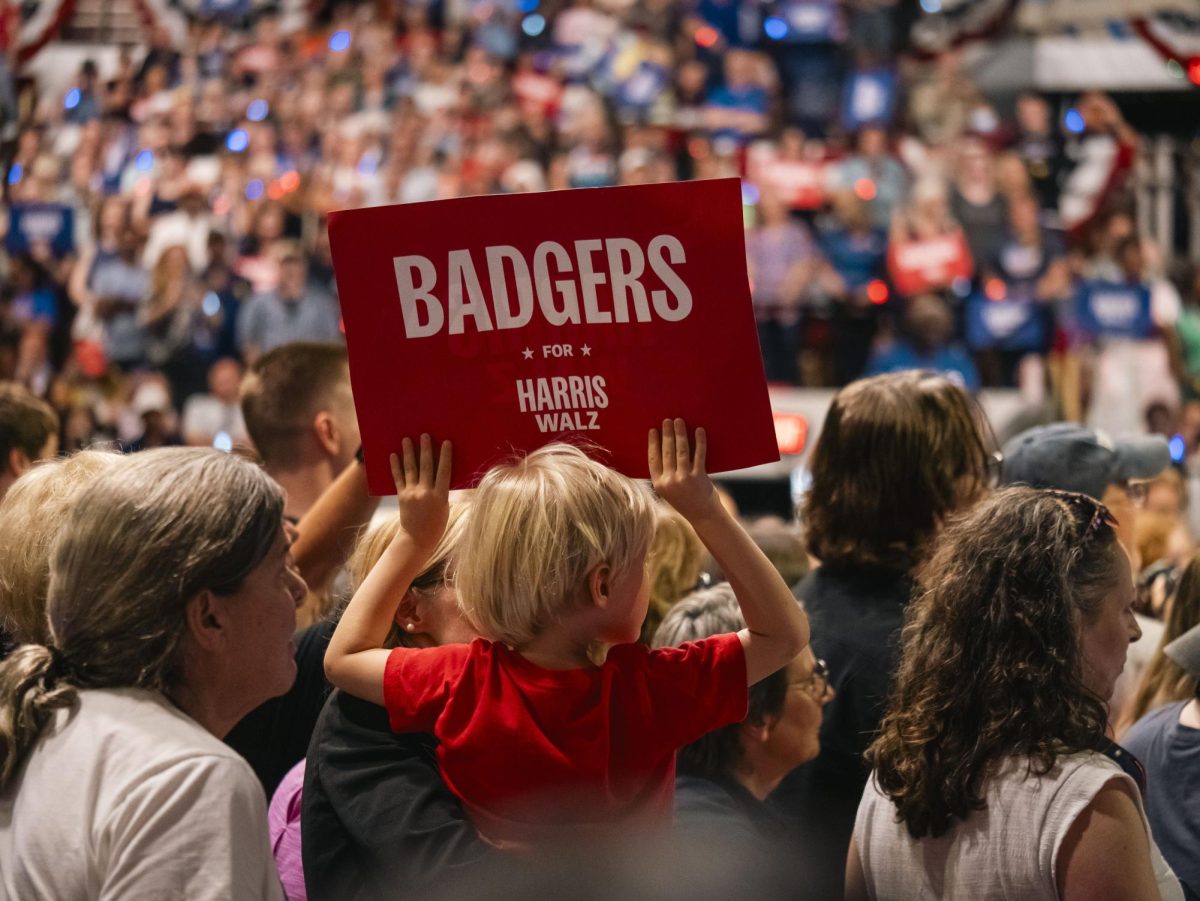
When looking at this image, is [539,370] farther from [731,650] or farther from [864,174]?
[864,174]

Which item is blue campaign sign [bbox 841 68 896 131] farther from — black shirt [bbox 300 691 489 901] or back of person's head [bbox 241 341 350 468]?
black shirt [bbox 300 691 489 901]

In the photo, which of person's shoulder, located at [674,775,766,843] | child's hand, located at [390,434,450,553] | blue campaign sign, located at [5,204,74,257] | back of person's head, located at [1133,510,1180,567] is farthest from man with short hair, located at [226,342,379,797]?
blue campaign sign, located at [5,204,74,257]

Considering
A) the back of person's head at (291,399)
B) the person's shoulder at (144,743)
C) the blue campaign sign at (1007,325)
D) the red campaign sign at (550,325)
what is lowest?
the blue campaign sign at (1007,325)

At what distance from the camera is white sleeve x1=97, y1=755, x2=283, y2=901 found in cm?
160

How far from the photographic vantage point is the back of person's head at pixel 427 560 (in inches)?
85.1

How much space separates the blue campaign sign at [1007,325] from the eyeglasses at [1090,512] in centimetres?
893

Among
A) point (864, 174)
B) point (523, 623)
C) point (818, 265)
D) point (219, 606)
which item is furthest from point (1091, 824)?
point (864, 174)

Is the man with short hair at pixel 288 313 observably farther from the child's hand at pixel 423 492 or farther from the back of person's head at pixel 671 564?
the child's hand at pixel 423 492

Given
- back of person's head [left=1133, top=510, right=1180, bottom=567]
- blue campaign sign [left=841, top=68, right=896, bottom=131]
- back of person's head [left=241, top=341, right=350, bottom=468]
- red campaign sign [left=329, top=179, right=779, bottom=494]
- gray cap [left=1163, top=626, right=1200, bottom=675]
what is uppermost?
blue campaign sign [left=841, top=68, right=896, bottom=131]

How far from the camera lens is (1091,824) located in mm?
1847

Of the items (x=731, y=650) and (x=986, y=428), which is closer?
(x=731, y=650)

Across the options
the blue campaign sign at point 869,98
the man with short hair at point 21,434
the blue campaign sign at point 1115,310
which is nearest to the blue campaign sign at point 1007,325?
the blue campaign sign at point 1115,310

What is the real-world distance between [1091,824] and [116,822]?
1024mm

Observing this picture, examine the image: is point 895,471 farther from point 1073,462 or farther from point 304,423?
point 304,423
